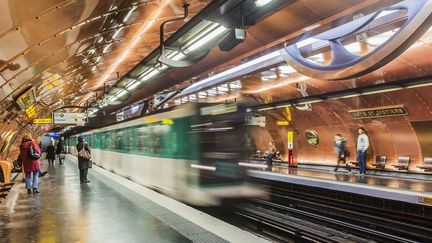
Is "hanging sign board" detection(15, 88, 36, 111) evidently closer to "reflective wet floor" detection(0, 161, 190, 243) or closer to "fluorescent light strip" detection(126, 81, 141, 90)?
"reflective wet floor" detection(0, 161, 190, 243)

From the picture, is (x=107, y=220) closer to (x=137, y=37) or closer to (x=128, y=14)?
(x=128, y=14)

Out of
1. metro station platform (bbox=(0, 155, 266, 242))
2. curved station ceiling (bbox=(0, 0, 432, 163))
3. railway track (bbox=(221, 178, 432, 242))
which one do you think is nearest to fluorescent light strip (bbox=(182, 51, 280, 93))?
curved station ceiling (bbox=(0, 0, 432, 163))

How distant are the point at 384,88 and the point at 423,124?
2.67m

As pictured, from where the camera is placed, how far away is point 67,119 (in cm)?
2081

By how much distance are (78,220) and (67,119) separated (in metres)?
16.0

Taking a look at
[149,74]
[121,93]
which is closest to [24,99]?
[149,74]

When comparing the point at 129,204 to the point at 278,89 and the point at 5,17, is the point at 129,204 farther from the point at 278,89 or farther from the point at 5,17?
the point at 278,89

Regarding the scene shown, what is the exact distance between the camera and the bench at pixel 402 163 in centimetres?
1443

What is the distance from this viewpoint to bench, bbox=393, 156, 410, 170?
1443cm

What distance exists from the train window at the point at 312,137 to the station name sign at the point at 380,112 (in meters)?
3.22

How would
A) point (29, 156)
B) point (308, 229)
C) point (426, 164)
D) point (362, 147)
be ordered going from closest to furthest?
point (308, 229) → point (29, 156) → point (426, 164) → point (362, 147)

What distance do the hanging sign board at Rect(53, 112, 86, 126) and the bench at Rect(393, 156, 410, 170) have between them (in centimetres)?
1678

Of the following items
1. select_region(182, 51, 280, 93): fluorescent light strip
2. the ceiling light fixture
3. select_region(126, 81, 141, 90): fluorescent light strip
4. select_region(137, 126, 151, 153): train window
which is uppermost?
the ceiling light fixture

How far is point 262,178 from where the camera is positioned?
645 inches
